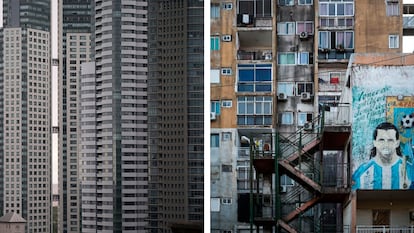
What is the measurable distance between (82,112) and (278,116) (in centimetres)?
150

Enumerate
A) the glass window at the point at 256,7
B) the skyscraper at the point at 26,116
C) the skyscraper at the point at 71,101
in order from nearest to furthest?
the glass window at the point at 256,7 < the skyscraper at the point at 26,116 < the skyscraper at the point at 71,101

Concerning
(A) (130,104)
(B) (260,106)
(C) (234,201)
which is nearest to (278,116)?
(B) (260,106)

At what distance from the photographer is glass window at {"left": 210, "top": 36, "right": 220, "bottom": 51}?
6.24 metres

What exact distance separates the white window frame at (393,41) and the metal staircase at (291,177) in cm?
67

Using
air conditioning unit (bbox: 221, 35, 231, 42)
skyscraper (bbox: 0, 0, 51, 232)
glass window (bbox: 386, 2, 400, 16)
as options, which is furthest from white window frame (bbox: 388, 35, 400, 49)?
skyscraper (bbox: 0, 0, 51, 232)

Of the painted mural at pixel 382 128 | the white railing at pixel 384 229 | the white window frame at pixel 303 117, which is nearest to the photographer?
the painted mural at pixel 382 128

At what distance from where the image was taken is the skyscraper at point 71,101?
6.52 m

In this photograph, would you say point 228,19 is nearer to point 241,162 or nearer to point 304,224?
point 241,162

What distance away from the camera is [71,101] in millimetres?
6676

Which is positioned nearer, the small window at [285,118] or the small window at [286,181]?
the small window at [286,181]

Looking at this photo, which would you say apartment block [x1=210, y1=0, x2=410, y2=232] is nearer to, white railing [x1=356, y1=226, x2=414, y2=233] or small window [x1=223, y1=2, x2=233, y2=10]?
small window [x1=223, y1=2, x2=233, y2=10]

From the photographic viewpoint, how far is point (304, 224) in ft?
19.8

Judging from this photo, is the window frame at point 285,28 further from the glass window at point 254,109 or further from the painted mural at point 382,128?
the painted mural at point 382,128

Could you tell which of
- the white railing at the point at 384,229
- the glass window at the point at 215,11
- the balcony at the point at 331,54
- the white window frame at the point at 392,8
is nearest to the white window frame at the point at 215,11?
the glass window at the point at 215,11
